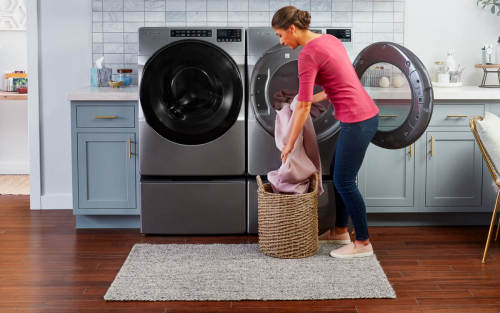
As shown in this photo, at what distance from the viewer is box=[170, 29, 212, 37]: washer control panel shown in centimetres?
304

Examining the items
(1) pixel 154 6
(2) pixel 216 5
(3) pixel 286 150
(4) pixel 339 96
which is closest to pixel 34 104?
(1) pixel 154 6

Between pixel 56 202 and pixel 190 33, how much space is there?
162 cm

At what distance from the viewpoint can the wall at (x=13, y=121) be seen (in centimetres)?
498

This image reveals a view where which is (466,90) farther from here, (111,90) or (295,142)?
(111,90)

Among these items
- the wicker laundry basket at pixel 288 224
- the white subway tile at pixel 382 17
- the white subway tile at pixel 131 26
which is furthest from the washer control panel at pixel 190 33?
the white subway tile at pixel 382 17

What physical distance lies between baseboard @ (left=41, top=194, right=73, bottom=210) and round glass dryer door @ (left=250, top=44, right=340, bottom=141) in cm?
160

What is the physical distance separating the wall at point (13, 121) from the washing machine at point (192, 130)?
2.35m

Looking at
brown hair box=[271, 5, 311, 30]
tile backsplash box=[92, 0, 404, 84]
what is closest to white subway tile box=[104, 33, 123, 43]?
tile backsplash box=[92, 0, 404, 84]

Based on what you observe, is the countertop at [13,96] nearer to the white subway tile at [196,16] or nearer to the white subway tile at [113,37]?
the white subway tile at [113,37]

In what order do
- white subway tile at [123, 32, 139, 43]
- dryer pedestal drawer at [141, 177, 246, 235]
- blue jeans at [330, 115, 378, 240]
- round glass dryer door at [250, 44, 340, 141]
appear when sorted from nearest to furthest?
blue jeans at [330, 115, 378, 240] → round glass dryer door at [250, 44, 340, 141] → dryer pedestal drawer at [141, 177, 246, 235] → white subway tile at [123, 32, 139, 43]

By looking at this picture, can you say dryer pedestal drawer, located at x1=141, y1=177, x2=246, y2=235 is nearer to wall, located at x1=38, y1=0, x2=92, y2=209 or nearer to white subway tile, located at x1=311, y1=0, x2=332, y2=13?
wall, located at x1=38, y1=0, x2=92, y2=209

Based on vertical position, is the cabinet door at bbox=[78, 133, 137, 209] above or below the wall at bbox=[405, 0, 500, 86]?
below

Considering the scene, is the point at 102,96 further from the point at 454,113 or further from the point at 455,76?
the point at 455,76

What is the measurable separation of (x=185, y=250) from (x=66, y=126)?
144 centimetres
